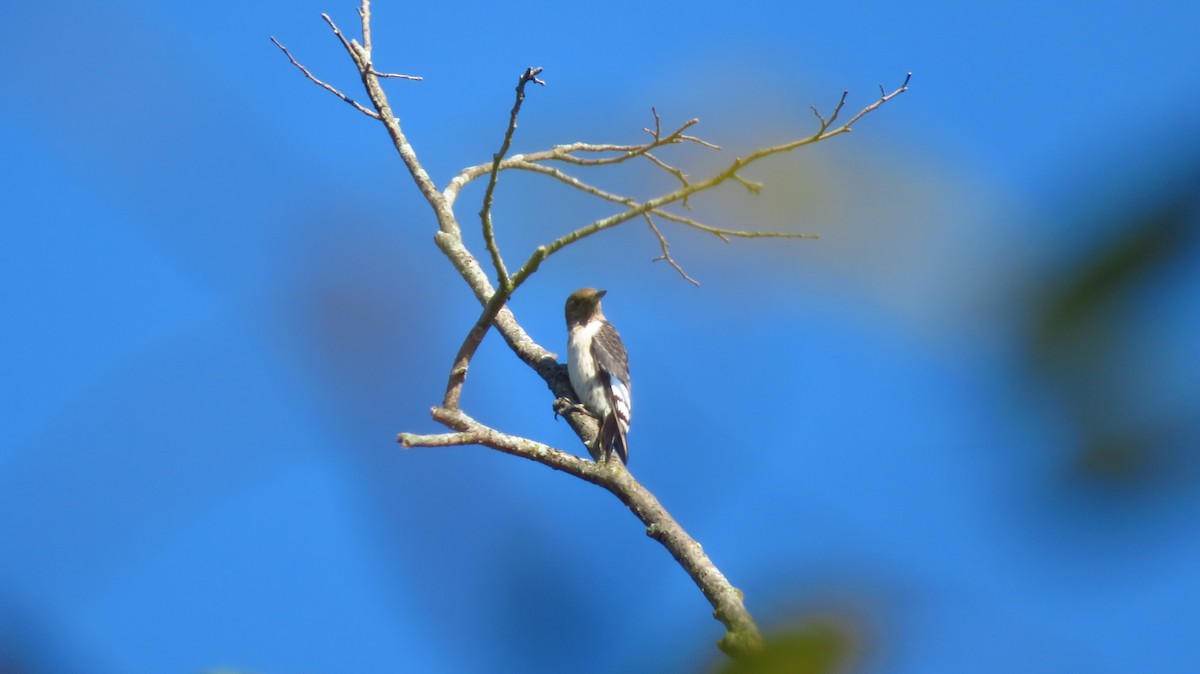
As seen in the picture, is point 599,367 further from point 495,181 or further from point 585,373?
point 495,181

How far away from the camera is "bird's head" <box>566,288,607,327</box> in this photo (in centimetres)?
875

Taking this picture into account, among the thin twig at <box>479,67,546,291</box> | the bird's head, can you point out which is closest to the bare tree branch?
the thin twig at <box>479,67,546,291</box>

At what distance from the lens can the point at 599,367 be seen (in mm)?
7605

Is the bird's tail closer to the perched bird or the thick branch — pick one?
the perched bird

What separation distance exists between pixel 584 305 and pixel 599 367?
4.18 feet

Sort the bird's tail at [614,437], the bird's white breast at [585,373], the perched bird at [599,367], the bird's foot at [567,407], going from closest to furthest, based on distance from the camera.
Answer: the bird's tail at [614,437]
the perched bird at [599,367]
the bird's foot at [567,407]
the bird's white breast at [585,373]

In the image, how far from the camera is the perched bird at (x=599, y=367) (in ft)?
22.4

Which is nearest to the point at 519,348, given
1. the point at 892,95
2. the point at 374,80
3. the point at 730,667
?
the point at 374,80

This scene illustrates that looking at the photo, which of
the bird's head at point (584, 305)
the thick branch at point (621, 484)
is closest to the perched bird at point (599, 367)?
the bird's head at point (584, 305)

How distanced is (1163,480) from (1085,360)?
0.08m

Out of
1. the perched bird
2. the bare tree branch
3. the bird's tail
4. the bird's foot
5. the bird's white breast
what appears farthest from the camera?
the bird's white breast

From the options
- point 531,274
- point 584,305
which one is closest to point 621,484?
point 531,274

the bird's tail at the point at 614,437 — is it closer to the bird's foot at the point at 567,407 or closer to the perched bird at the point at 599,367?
the perched bird at the point at 599,367

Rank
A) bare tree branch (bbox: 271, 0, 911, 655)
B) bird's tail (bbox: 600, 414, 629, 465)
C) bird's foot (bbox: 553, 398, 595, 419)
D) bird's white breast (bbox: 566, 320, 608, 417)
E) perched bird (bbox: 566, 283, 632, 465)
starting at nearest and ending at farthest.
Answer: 1. bare tree branch (bbox: 271, 0, 911, 655)
2. bird's tail (bbox: 600, 414, 629, 465)
3. perched bird (bbox: 566, 283, 632, 465)
4. bird's foot (bbox: 553, 398, 595, 419)
5. bird's white breast (bbox: 566, 320, 608, 417)
